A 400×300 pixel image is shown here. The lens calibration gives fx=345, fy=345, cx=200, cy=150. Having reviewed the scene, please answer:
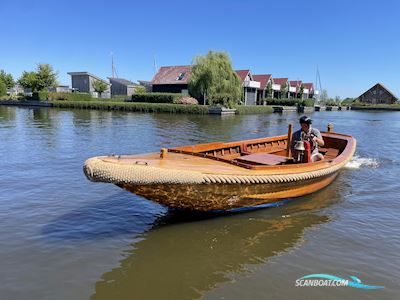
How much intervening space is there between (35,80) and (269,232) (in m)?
58.9

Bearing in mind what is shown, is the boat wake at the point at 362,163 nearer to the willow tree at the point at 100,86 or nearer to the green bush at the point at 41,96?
the green bush at the point at 41,96

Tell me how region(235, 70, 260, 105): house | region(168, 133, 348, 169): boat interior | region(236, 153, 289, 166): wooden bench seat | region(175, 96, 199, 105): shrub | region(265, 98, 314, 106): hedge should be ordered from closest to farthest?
region(168, 133, 348, 169): boat interior, region(236, 153, 289, 166): wooden bench seat, region(175, 96, 199, 105): shrub, region(235, 70, 260, 105): house, region(265, 98, 314, 106): hedge

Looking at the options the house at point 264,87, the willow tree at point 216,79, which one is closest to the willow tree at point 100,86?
the willow tree at point 216,79

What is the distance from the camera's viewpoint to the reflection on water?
14.1 feet

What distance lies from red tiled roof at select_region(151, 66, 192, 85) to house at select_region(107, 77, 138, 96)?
38.4 feet

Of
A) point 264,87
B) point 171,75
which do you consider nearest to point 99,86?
point 171,75

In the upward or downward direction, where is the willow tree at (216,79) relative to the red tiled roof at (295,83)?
downward

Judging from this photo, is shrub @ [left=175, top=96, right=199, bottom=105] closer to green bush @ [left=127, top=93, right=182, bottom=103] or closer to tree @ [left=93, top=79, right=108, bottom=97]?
green bush @ [left=127, top=93, right=182, bottom=103]

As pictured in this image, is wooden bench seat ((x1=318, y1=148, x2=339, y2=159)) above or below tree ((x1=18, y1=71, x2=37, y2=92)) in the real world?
below

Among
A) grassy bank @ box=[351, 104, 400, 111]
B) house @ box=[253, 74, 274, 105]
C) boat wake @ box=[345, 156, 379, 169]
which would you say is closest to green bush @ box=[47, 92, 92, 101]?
house @ box=[253, 74, 274, 105]

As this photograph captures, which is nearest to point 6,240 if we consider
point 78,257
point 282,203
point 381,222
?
point 78,257

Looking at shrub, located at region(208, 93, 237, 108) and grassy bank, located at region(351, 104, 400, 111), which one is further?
grassy bank, located at region(351, 104, 400, 111)

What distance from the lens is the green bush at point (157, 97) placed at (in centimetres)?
4612
